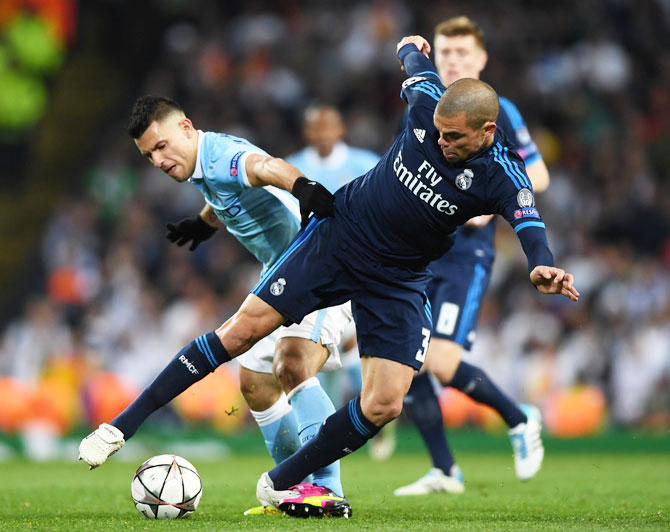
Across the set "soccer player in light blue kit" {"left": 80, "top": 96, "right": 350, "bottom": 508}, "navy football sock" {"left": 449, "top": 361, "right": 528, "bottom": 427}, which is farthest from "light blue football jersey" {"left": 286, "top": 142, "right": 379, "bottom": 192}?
"soccer player in light blue kit" {"left": 80, "top": 96, "right": 350, "bottom": 508}

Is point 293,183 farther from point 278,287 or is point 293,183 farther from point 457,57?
point 457,57

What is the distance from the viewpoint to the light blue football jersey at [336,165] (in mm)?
8344

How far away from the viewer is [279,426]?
590 centimetres

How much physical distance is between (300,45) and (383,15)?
4.19 ft

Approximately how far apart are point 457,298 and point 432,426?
2.80ft

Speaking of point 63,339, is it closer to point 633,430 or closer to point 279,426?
point 633,430

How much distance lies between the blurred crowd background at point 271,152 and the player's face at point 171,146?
23.2 ft

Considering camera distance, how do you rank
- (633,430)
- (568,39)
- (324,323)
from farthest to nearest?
(568,39) → (633,430) → (324,323)

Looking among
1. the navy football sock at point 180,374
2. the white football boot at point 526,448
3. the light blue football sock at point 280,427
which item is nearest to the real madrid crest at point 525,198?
the navy football sock at point 180,374

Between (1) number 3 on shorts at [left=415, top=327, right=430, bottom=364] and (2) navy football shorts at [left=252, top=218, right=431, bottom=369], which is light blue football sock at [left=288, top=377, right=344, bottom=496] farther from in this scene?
(1) number 3 on shorts at [left=415, top=327, right=430, bottom=364]

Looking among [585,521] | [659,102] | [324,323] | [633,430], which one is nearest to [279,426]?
[324,323]

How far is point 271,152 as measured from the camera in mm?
14617

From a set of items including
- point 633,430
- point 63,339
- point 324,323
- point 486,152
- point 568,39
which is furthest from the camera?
point 568,39

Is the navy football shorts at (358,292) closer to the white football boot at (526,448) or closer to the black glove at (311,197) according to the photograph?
the black glove at (311,197)
